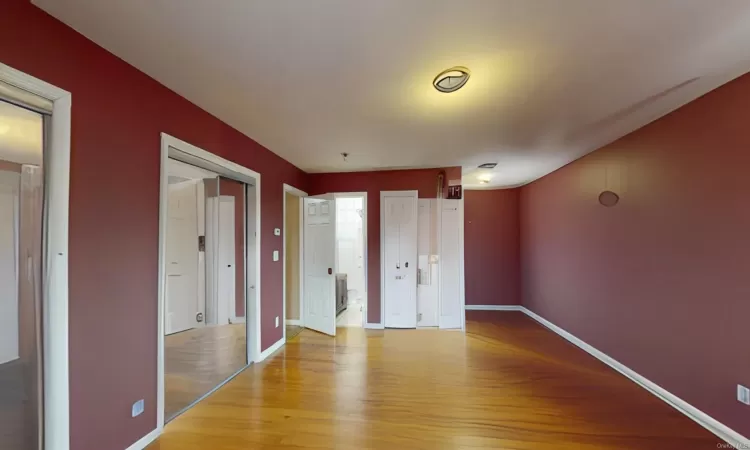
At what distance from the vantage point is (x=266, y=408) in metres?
2.64

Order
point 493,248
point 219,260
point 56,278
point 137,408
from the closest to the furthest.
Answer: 1. point 56,278
2. point 137,408
3. point 219,260
4. point 493,248

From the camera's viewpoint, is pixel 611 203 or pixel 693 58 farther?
pixel 611 203

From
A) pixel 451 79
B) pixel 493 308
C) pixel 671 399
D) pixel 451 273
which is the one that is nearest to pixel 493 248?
pixel 493 308

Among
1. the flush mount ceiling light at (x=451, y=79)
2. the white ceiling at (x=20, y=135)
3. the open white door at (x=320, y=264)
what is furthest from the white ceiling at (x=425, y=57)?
the open white door at (x=320, y=264)

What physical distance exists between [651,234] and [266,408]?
Answer: 3.89 metres

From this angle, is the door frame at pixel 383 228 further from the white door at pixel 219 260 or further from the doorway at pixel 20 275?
the doorway at pixel 20 275

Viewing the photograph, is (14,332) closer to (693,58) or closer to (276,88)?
(276,88)

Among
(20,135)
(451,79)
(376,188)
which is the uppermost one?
(451,79)

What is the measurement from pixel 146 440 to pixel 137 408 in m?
0.27

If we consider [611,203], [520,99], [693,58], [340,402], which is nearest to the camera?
[693,58]

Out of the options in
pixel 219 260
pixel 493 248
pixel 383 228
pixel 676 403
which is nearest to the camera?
pixel 676 403

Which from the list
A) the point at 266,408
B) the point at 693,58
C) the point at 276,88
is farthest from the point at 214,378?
the point at 693,58

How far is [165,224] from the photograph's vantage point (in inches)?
92.1

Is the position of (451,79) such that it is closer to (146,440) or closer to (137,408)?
(137,408)
